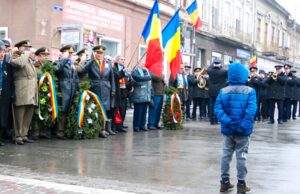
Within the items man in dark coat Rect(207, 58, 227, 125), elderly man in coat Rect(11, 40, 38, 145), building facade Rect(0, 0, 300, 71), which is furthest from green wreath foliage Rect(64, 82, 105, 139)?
man in dark coat Rect(207, 58, 227, 125)

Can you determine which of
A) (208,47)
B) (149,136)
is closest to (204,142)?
(149,136)

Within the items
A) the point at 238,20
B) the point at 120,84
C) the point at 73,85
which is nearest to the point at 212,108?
the point at 120,84

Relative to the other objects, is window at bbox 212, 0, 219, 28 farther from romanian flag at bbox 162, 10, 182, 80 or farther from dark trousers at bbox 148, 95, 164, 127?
dark trousers at bbox 148, 95, 164, 127

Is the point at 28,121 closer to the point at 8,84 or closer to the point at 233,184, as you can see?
the point at 8,84

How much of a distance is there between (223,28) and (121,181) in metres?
31.8

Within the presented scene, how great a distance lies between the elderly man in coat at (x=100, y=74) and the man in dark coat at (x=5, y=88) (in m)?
1.94

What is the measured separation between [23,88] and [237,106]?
496cm

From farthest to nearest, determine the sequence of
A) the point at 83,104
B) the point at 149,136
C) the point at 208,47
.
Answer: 1. the point at 208,47
2. the point at 149,136
3. the point at 83,104

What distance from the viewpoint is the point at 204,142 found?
36.9 feet

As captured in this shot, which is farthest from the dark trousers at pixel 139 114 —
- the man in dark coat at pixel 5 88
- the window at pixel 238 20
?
the window at pixel 238 20

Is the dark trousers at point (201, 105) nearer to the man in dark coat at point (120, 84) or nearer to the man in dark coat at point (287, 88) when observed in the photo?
the man in dark coat at point (287, 88)

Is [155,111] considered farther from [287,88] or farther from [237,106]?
[237,106]

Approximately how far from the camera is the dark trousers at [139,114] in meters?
12.9

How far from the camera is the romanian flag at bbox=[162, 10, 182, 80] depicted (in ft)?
46.0
